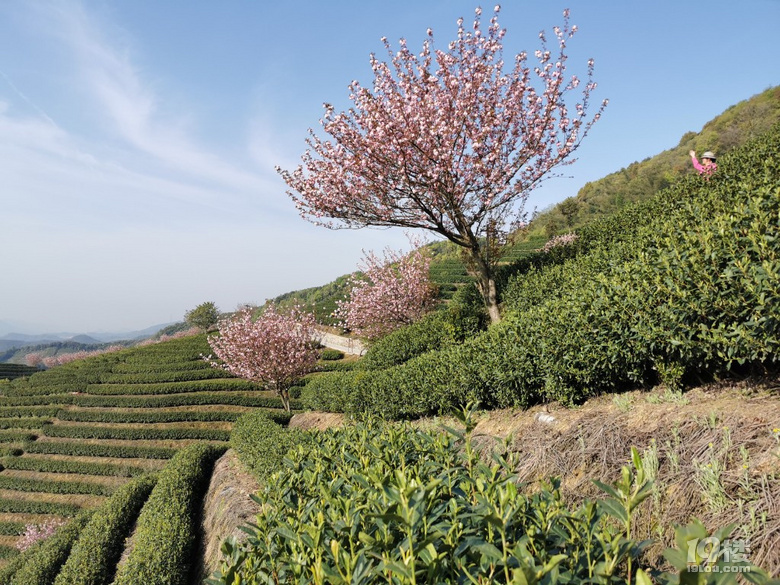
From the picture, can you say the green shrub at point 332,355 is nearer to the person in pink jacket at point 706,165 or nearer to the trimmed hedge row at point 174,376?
the trimmed hedge row at point 174,376

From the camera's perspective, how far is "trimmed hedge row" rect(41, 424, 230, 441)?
22.8 m

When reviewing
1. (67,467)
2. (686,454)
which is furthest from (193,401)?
(686,454)

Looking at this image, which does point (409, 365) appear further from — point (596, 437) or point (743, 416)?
point (743, 416)

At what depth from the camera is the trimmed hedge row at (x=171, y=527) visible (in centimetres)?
768

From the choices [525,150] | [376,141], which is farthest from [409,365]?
[525,150]

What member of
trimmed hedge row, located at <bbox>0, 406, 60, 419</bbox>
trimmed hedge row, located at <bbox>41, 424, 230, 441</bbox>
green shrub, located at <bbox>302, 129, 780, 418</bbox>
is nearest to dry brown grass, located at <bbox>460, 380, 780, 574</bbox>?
green shrub, located at <bbox>302, 129, 780, 418</bbox>

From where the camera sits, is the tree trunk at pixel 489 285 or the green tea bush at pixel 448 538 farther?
the tree trunk at pixel 489 285

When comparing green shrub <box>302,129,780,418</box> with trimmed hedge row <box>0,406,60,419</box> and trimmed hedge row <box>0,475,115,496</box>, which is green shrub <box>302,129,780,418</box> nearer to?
trimmed hedge row <box>0,475,115,496</box>

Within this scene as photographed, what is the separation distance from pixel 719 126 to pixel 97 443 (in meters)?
77.9

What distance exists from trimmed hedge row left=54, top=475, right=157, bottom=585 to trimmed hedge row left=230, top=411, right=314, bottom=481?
3328mm

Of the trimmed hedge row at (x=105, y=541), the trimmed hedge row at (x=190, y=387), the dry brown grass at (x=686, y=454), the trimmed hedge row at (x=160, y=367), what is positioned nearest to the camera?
the dry brown grass at (x=686, y=454)

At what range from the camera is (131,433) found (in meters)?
23.9

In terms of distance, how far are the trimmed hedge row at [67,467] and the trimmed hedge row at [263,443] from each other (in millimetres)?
9916

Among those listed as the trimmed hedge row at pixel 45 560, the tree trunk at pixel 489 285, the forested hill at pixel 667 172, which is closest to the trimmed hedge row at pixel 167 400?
the trimmed hedge row at pixel 45 560
